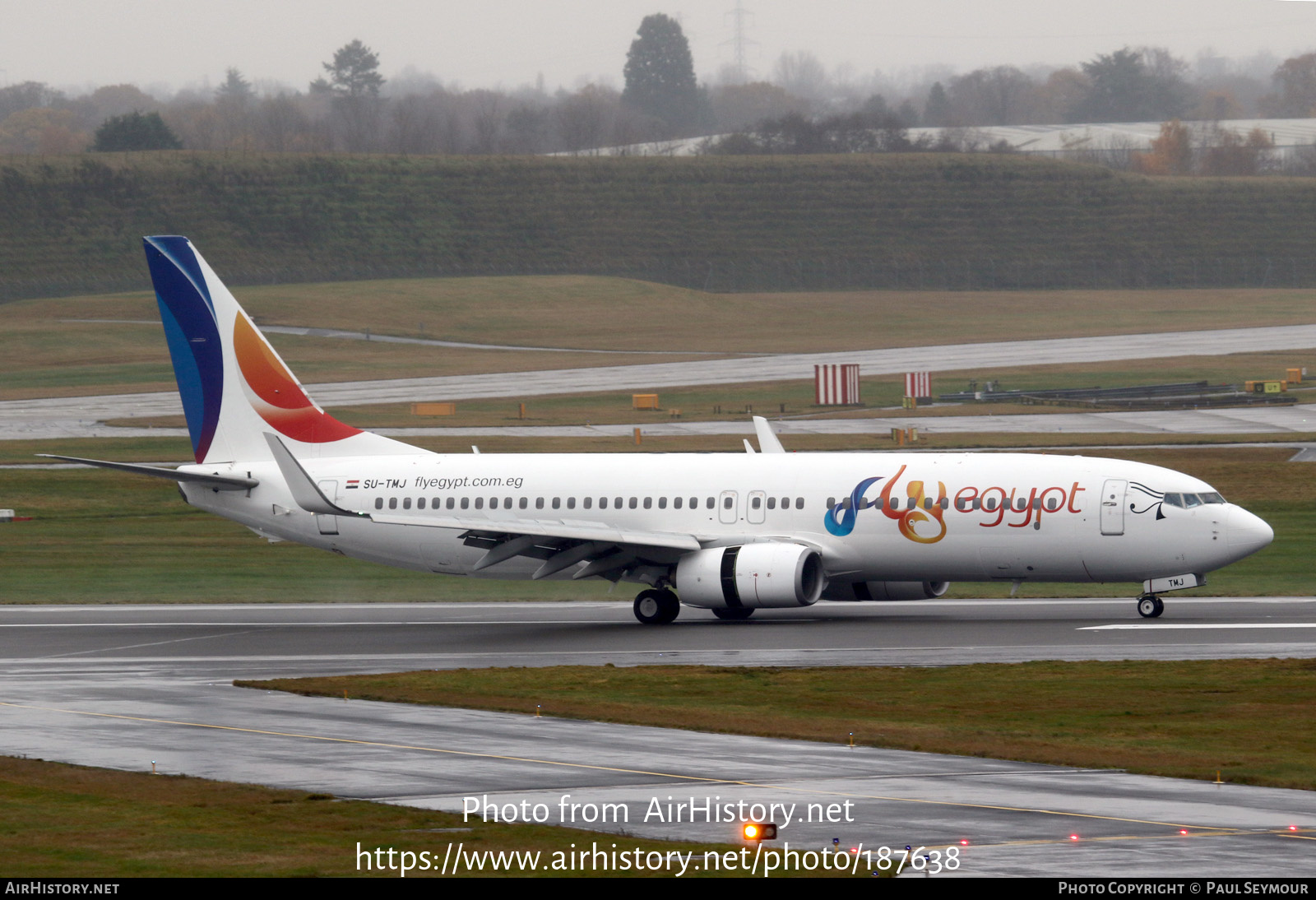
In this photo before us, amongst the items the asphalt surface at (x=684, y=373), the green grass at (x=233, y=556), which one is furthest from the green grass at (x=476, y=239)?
the green grass at (x=233, y=556)

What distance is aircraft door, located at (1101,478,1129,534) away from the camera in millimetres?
39250

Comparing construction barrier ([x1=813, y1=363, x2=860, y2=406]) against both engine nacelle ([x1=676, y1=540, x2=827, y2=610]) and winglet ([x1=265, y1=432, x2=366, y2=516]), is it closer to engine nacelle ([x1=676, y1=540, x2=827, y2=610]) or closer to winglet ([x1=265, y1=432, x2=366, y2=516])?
engine nacelle ([x1=676, y1=540, x2=827, y2=610])

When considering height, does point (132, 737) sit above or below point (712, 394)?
above

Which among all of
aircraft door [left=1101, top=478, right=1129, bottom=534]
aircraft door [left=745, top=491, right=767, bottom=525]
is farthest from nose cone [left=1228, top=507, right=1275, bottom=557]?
aircraft door [left=745, top=491, right=767, bottom=525]

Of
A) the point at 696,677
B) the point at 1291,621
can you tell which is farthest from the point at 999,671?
the point at 1291,621

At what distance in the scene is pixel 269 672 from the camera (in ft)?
108

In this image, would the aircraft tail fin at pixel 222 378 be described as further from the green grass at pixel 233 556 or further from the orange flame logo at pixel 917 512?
the orange flame logo at pixel 917 512

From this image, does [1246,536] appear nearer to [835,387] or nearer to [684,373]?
[835,387]

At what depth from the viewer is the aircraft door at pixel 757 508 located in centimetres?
4197

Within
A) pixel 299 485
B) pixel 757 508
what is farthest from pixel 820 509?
pixel 299 485

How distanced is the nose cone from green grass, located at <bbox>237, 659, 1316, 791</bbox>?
802 centimetres

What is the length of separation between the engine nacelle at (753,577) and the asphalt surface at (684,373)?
55083 millimetres
